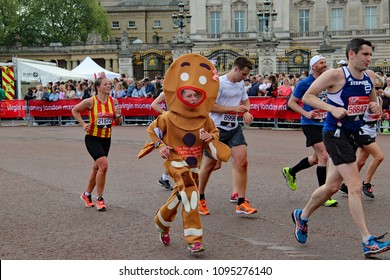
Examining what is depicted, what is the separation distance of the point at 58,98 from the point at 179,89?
2302cm

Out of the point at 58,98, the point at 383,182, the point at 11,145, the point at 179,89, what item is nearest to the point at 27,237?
the point at 179,89

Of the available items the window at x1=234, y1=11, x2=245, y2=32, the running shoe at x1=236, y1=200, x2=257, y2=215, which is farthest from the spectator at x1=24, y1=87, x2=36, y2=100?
the window at x1=234, y1=11, x2=245, y2=32

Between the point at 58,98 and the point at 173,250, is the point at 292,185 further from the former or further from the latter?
the point at 58,98

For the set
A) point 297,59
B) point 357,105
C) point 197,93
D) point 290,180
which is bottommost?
point 290,180

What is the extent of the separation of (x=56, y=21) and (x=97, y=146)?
279 ft

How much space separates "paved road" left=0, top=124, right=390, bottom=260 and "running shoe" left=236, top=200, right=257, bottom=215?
0.10 m

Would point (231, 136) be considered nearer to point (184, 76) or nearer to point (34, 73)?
point (184, 76)

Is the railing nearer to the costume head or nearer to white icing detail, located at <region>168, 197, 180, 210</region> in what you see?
the costume head

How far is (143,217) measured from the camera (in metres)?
9.62

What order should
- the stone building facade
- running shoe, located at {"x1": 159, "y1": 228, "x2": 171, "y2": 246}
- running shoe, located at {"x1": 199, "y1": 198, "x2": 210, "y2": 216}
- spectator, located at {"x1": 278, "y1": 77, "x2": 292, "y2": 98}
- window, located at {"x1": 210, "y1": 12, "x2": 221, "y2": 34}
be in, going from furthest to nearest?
window, located at {"x1": 210, "y1": 12, "x2": 221, "y2": 34} → the stone building facade → spectator, located at {"x1": 278, "y1": 77, "x2": 292, "y2": 98} → running shoe, located at {"x1": 199, "y1": 198, "x2": 210, "y2": 216} → running shoe, located at {"x1": 159, "y1": 228, "x2": 171, "y2": 246}

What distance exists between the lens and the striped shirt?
10.5 metres

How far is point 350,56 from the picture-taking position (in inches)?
299

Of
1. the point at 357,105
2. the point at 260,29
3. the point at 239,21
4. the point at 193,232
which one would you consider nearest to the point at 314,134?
the point at 357,105

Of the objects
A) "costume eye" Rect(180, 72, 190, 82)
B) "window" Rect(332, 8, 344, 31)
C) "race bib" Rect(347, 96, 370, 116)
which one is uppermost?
"window" Rect(332, 8, 344, 31)
